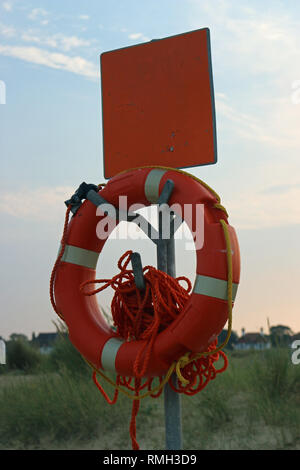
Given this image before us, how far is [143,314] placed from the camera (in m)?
2.85

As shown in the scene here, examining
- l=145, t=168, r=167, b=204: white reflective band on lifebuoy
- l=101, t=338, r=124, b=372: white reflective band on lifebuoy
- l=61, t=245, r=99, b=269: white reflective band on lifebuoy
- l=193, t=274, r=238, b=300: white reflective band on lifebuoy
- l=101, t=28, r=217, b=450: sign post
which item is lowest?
l=101, t=338, r=124, b=372: white reflective band on lifebuoy

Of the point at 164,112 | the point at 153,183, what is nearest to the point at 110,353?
the point at 153,183

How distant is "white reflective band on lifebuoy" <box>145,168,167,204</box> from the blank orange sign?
172 millimetres

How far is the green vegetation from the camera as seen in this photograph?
4992mm

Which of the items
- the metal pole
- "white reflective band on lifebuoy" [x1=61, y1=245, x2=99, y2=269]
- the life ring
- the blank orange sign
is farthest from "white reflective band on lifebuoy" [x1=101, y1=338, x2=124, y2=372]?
the blank orange sign

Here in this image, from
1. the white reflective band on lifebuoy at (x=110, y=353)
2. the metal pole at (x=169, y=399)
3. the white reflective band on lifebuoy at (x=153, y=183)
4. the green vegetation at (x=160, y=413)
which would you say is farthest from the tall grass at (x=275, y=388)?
the white reflective band on lifebuoy at (x=153, y=183)

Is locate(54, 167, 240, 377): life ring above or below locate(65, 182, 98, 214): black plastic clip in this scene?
below

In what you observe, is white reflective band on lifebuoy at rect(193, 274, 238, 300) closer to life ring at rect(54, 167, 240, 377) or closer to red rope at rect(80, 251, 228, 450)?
life ring at rect(54, 167, 240, 377)

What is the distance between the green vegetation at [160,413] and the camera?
4992 millimetres

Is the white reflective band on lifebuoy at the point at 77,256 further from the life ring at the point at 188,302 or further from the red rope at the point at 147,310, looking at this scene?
the red rope at the point at 147,310

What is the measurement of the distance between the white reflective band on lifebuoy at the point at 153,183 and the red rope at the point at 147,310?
339mm
